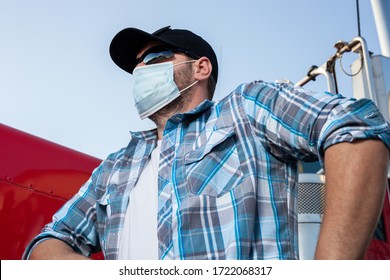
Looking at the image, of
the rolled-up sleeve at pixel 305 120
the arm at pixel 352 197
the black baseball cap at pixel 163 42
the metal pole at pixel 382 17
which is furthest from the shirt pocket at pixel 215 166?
the metal pole at pixel 382 17

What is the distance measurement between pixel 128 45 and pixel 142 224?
119cm

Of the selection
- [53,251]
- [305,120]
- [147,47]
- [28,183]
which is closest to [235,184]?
[305,120]

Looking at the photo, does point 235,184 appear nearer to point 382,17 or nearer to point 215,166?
point 215,166

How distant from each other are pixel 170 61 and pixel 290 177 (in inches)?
41.4

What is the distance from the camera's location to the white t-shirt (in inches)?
83.2

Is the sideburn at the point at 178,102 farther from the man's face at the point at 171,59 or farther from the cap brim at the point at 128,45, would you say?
the cap brim at the point at 128,45

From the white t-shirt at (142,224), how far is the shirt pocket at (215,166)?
0.20 metres

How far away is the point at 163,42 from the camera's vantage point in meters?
2.84

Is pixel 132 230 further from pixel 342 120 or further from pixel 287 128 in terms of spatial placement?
pixel 342 120

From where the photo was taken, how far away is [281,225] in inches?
78.1

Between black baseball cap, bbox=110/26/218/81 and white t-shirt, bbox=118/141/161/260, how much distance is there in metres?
0.81

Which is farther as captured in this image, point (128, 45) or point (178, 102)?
point (128, 45)

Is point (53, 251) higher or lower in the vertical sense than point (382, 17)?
lower
